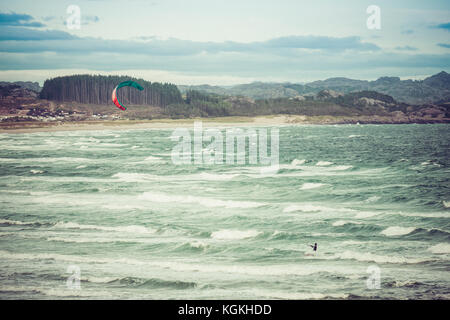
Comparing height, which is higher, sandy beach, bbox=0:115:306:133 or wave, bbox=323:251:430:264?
sandy beach, bbox=0:115:306:133

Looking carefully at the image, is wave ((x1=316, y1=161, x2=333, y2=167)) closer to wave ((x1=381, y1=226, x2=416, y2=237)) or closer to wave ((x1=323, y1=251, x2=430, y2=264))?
wave ((x1=381, y1=226, x2=416, y2=237))

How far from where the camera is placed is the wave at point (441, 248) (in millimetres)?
17438

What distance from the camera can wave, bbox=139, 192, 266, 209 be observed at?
26.0 m

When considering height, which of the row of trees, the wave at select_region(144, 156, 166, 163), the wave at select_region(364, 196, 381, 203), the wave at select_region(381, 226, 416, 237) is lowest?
the wave at select_region(381, 226, 416, 237)

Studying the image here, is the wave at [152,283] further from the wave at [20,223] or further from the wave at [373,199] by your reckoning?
the wave at [373,199]

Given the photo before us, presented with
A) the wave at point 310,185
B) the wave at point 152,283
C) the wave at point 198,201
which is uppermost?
the wave at point 310,185

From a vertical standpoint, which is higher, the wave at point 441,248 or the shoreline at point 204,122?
the shoreline at point 204,122

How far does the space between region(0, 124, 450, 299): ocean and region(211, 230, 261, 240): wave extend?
Answer: 0.30 ft

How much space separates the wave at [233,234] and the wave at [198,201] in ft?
17.5

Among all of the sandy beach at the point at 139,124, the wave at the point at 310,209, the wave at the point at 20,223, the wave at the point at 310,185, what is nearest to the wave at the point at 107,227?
the wave at the point at 20,223

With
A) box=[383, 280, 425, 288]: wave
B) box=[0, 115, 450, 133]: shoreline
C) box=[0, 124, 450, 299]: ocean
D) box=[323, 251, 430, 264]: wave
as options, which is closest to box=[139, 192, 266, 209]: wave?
box=[0, 124, 450, 299]: ocean

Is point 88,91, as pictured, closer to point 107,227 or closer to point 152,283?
point 107,227

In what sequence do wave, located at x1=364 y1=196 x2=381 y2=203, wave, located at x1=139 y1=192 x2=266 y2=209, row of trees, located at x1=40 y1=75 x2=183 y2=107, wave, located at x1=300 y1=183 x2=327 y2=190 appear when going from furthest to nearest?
row of trees, located at x1=40 y1=75 x2=183 y2=107
wave, located at x1=300 y1=183 x2=327 y2=190
wave, located at x1=364 y1=196 x2=381 y2=203
wave, located at x1=139 y1=192 x2=266 y2=209
